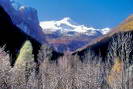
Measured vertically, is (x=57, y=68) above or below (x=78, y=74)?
above

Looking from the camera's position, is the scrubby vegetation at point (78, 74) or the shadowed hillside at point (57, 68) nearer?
the shadowed hillside at point (57, 68)

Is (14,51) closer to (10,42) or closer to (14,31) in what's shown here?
(10,42)

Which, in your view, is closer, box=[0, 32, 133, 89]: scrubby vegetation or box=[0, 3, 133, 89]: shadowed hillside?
box=[0, 3, 133, 89]: shadowed hillside

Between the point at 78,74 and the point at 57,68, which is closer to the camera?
the point at 78,74

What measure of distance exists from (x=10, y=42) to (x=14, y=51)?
538 centimetres

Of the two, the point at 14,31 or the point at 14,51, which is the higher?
the point at 14,31

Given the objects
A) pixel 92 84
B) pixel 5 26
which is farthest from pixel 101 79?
pixel 5 26

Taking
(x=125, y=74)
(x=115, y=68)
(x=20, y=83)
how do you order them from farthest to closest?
1. (x=115, y=68)
2. (x=125, y=74)
3. (x=20, y=83)

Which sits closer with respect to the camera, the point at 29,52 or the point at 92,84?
the point at 29,52

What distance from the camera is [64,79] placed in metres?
82.9

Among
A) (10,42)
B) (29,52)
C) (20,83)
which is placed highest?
(10,42)

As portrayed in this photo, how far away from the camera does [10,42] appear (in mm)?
118188

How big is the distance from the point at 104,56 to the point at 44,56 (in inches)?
1367

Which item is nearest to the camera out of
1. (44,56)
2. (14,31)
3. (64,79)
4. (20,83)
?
(20,83)
